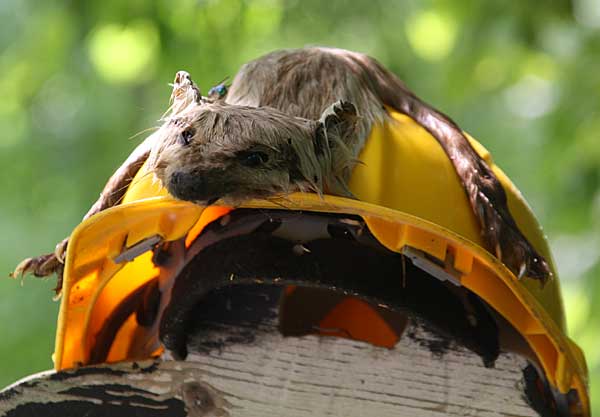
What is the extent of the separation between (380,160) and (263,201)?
0.24 meters

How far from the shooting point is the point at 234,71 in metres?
4.12

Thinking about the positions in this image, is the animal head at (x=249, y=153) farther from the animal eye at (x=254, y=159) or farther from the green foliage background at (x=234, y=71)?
the green foliage background at (x=234, y=71)

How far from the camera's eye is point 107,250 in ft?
6.17

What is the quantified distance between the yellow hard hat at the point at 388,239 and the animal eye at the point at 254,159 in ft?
0.22

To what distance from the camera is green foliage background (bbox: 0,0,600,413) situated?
3809 mm

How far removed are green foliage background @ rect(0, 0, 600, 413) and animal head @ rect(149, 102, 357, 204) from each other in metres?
1.91

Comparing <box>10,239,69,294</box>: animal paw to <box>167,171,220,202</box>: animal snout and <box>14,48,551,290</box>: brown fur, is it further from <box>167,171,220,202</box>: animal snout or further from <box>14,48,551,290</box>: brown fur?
<box>167,171,220,202</box>: animal snout

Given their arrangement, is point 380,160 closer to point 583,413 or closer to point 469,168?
point 469,168

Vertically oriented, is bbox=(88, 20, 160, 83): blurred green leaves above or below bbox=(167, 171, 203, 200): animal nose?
above

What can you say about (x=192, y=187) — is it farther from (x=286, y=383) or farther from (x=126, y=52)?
(x=126, y=52)

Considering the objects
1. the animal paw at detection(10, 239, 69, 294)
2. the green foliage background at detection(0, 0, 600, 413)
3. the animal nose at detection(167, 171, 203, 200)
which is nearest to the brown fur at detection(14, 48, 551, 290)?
the animal nose at detection(167, 171, 203, 200)

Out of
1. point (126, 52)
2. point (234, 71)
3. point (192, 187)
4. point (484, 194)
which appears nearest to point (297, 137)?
point (192, 187)

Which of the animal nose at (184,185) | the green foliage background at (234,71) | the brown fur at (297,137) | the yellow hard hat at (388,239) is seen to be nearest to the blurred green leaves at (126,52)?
the green foliage background at (234,71)

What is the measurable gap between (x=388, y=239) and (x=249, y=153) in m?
0.26
